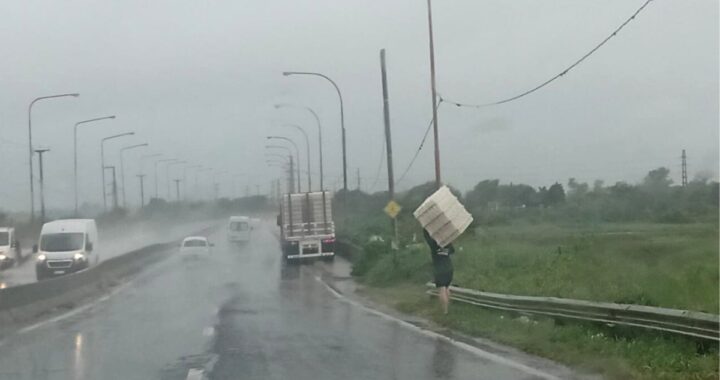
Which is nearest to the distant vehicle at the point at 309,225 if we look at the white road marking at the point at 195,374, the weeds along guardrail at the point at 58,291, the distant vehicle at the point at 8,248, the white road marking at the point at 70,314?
the weeds along guardrail at the point at 58,291

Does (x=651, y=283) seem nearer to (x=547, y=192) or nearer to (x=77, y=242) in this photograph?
(x=547, y=192)

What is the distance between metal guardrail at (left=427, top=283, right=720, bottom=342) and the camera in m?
12.7

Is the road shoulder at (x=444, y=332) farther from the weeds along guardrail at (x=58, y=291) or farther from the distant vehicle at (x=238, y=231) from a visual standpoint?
the distant vehicle at (x=238, y=231)

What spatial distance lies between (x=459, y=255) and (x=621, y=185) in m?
6.14

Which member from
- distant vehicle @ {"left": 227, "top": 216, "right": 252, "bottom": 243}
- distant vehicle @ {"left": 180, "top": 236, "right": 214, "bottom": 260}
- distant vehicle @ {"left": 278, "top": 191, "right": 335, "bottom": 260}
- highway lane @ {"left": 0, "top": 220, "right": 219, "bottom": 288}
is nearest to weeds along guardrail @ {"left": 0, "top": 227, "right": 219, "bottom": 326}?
highway lane @ {"left": 0, "top": 220, "right": 219, "bottom": 288}

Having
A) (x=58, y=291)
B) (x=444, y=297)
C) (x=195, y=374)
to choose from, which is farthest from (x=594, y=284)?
(x=58, y=291)

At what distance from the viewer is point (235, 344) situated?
54.9ft

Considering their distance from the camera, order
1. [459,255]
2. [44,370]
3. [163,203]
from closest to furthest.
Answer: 1. [44,370]
2. [459,255]
3. [163,203]

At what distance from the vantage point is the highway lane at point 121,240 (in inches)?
2044

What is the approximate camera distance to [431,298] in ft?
81.7

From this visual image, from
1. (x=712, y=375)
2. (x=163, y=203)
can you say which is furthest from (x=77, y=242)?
(x=163, y=203)

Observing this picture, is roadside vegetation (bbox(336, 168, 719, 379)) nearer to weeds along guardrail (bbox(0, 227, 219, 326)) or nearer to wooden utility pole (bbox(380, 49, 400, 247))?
wooden utility pole (bbox(380, 49, 400, 247))

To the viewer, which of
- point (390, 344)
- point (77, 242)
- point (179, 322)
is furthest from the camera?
point (77, 242)

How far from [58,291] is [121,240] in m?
61.9
